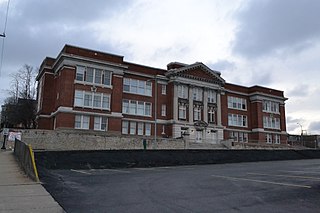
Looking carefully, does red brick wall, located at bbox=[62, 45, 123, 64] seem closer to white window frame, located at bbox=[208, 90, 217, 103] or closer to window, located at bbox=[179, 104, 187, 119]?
window, located at bbox=[179, 104, 187, 119]

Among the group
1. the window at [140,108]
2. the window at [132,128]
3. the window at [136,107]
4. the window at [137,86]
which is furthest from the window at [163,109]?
the window at [132,128]

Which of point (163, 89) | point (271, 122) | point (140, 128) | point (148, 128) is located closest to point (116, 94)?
point (140, 128)

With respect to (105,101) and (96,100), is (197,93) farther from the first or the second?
(96,100)

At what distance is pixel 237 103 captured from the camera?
65250mm

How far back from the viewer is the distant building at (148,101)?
44.3 metres

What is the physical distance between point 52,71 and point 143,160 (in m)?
32.7

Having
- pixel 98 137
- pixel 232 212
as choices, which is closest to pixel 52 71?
pixel 98 137

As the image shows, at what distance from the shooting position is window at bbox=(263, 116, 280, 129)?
66744 mm

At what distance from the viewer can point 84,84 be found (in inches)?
1763

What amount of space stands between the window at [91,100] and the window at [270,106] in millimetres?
38065

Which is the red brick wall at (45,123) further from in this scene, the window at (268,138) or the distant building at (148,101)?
the window at (268,138)

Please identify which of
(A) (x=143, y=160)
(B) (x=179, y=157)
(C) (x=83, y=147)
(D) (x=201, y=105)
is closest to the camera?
(A) (x=143, y=160)

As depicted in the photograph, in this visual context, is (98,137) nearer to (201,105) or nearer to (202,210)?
(201,105)

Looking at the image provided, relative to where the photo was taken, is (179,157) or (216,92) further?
(216,92)
